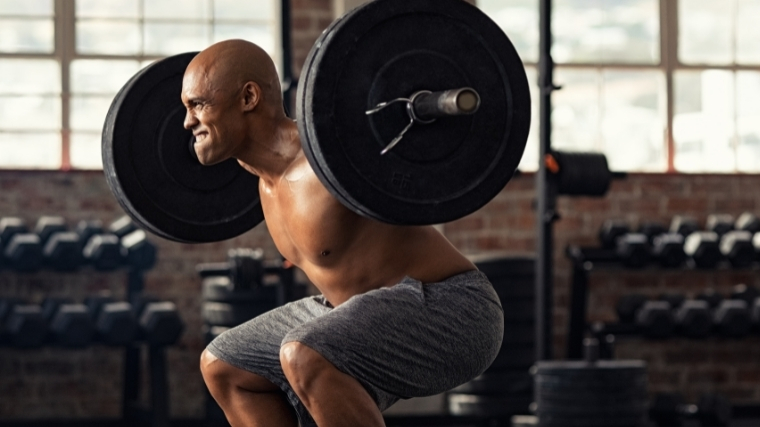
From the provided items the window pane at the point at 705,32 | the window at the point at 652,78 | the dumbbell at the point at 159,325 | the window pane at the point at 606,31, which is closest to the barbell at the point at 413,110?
the dumbbell at the point at 159,325

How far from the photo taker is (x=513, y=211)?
17.7ft

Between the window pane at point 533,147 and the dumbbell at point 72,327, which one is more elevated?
the window pane at point 533,147

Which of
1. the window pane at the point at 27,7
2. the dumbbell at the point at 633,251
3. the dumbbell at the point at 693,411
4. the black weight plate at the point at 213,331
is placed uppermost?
the window pane at the point at 27,7

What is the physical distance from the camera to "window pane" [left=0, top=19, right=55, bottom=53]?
5.16 m

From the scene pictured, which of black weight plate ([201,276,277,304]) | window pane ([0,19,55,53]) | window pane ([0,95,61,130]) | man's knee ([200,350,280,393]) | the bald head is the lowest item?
black weight plate ([201,276,277,304])

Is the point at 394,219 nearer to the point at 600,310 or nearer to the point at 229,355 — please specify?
→ the point at 229,355

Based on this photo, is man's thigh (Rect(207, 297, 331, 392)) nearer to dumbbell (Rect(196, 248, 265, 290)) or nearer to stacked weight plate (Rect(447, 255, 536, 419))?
dumbbell (Rect(196, 248, 265, 290))

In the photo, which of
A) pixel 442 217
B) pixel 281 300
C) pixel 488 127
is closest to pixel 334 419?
pixel 442 217

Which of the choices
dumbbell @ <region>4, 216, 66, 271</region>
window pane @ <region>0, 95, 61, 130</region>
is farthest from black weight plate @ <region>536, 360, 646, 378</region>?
window pane @ <region>0, 95, 61, 130</region>

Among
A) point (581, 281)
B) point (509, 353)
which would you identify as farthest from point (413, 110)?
point (581, 281)

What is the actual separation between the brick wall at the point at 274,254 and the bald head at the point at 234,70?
3165mm

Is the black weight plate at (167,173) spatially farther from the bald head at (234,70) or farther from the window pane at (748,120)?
the window pane at (748,120)

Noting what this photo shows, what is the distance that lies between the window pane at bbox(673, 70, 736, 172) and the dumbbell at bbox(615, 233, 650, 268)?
843 mm

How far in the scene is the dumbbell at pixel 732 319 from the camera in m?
5.05
